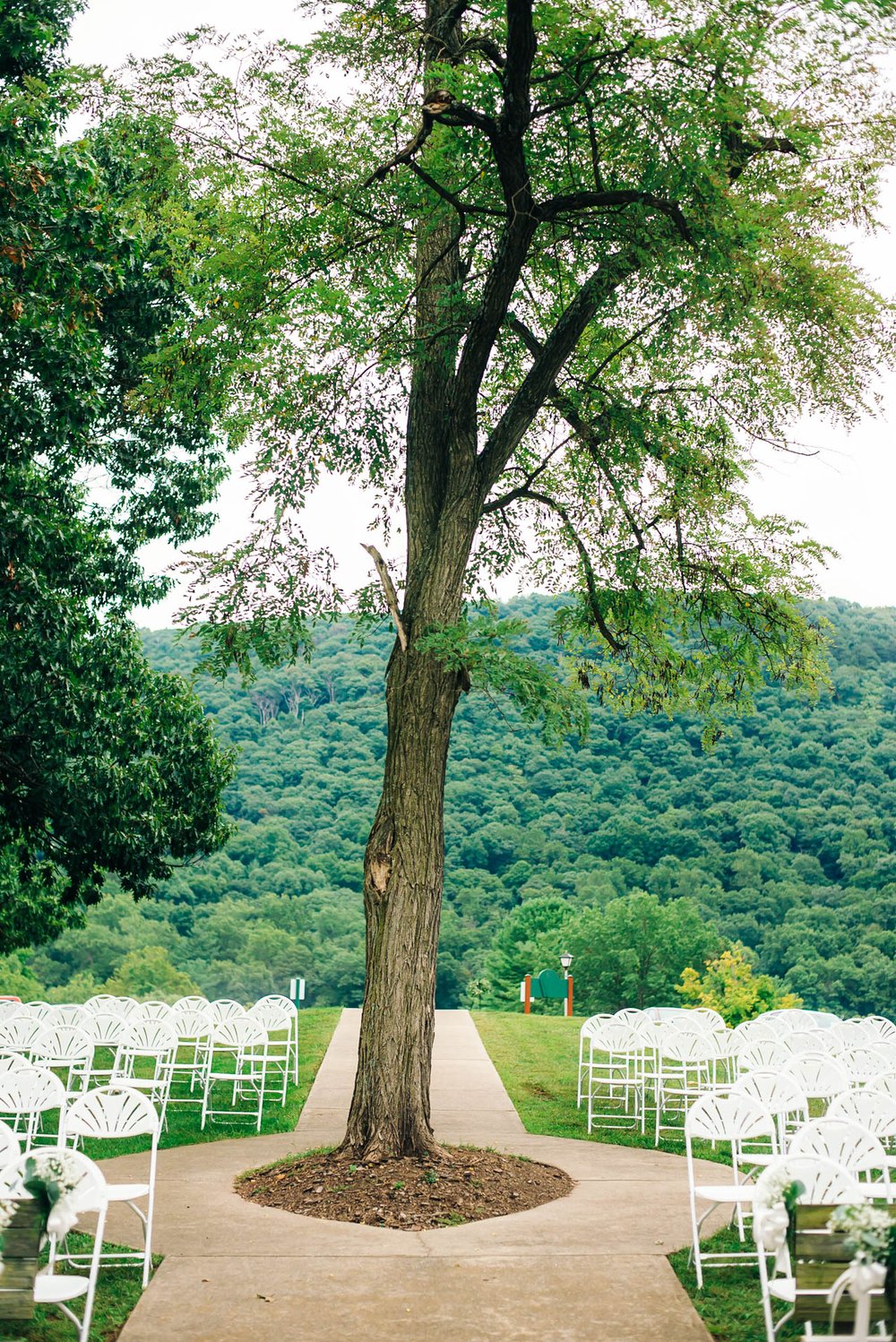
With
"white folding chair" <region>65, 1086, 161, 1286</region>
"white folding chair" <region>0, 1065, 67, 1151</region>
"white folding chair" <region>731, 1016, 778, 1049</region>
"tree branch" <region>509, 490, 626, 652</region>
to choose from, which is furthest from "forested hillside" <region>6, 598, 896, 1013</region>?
"white folding chair" <region>65, 1086, 161, 1286</region>

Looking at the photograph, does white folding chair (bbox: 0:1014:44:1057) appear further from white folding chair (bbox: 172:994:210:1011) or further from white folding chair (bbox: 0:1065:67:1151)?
white folding chair (bbox: 0:1065:67:1151)

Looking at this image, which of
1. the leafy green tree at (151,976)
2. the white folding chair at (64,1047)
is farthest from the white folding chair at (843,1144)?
the leafy green tree at (151,976)

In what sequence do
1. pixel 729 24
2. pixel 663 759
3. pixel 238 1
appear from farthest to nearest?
pixel 663 759, pixel 238 1, pixel 729 24

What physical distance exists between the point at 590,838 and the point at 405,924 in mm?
38324

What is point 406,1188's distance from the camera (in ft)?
23.5

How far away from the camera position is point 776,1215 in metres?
3.89

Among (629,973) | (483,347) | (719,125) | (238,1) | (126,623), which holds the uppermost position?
(238,1)

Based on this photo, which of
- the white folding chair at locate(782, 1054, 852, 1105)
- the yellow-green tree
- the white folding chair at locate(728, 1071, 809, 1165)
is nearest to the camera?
the white folding chair at locate(728, 1071, 809, 1165)

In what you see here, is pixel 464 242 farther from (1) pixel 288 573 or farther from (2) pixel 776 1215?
(2) pixel 776 1215

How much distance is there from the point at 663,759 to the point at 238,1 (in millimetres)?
36866

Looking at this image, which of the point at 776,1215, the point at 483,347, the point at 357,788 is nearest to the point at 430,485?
the point at 483,347

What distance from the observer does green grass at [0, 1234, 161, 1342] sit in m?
4.66

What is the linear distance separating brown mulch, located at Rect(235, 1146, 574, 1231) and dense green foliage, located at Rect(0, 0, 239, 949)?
4929mm

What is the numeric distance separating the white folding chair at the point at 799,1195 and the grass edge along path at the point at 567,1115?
1.18 feet
